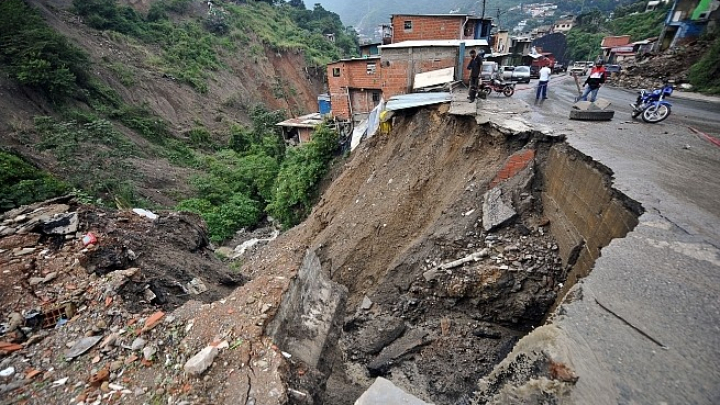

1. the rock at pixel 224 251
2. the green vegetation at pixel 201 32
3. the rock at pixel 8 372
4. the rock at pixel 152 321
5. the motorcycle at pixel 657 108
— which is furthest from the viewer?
the green vegetation at pixel 201 32

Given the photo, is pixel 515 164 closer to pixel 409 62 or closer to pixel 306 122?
pixel 409 62

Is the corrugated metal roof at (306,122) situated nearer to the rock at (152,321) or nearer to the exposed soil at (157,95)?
the exposed soil at (157,95)

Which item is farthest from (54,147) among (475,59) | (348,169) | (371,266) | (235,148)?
(475,59)

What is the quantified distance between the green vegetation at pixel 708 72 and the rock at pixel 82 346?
16.2 m

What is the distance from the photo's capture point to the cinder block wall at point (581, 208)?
11.1 feet

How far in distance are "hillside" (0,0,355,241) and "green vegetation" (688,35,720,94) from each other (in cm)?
1760

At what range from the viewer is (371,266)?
21.5ft

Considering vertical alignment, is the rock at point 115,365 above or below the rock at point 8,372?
below

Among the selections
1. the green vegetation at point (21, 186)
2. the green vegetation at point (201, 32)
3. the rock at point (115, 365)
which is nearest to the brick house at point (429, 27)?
the green vegetation at point (21, 186)

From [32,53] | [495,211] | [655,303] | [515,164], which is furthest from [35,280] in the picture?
[32,53]

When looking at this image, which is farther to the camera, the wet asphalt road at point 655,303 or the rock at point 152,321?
the rock at point 152,321

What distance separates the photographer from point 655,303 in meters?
2.06

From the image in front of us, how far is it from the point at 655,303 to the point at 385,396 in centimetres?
202

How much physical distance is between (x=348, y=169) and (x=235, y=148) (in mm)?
15890
